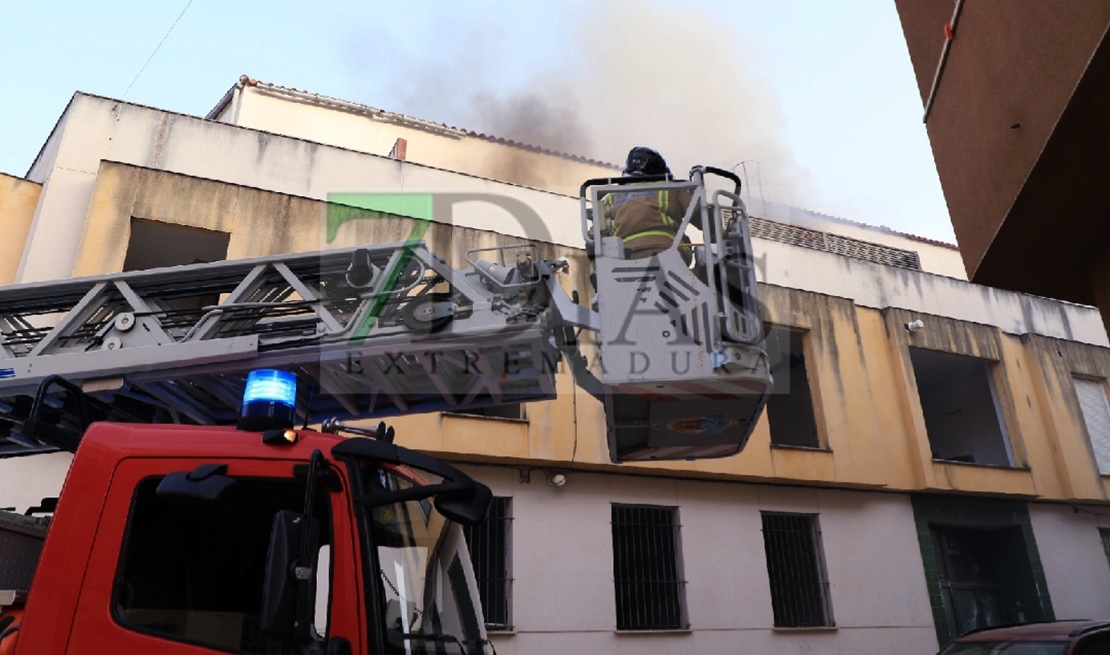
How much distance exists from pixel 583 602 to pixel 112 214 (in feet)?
24.5

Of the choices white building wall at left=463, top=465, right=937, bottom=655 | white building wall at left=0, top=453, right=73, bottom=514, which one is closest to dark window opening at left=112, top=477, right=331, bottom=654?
white building wall at left=0, top=453, right=73, bottom=514

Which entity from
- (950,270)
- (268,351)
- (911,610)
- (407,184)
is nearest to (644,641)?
(911,610)

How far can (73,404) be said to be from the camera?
411 centimetres

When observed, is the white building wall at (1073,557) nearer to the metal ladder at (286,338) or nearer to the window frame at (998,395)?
the window frame at (998,395)

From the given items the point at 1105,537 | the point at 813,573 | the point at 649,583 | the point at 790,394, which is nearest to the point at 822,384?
the point at 790,394

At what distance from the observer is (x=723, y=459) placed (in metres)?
A: 11.7

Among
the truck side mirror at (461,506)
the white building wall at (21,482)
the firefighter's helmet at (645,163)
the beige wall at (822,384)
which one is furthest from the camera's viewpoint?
the beige wall at (822,384)

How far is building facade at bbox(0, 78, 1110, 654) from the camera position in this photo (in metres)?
10.2

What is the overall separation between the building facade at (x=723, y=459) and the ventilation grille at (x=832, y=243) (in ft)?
0.39

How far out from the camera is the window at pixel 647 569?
36.0 ft

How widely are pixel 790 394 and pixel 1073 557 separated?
563 centimetres

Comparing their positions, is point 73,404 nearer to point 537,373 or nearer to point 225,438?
point 225,438

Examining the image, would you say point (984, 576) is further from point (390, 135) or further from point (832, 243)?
point (390, 135)

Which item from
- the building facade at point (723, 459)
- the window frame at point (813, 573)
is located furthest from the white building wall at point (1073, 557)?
the window frame at point (813, 573)
